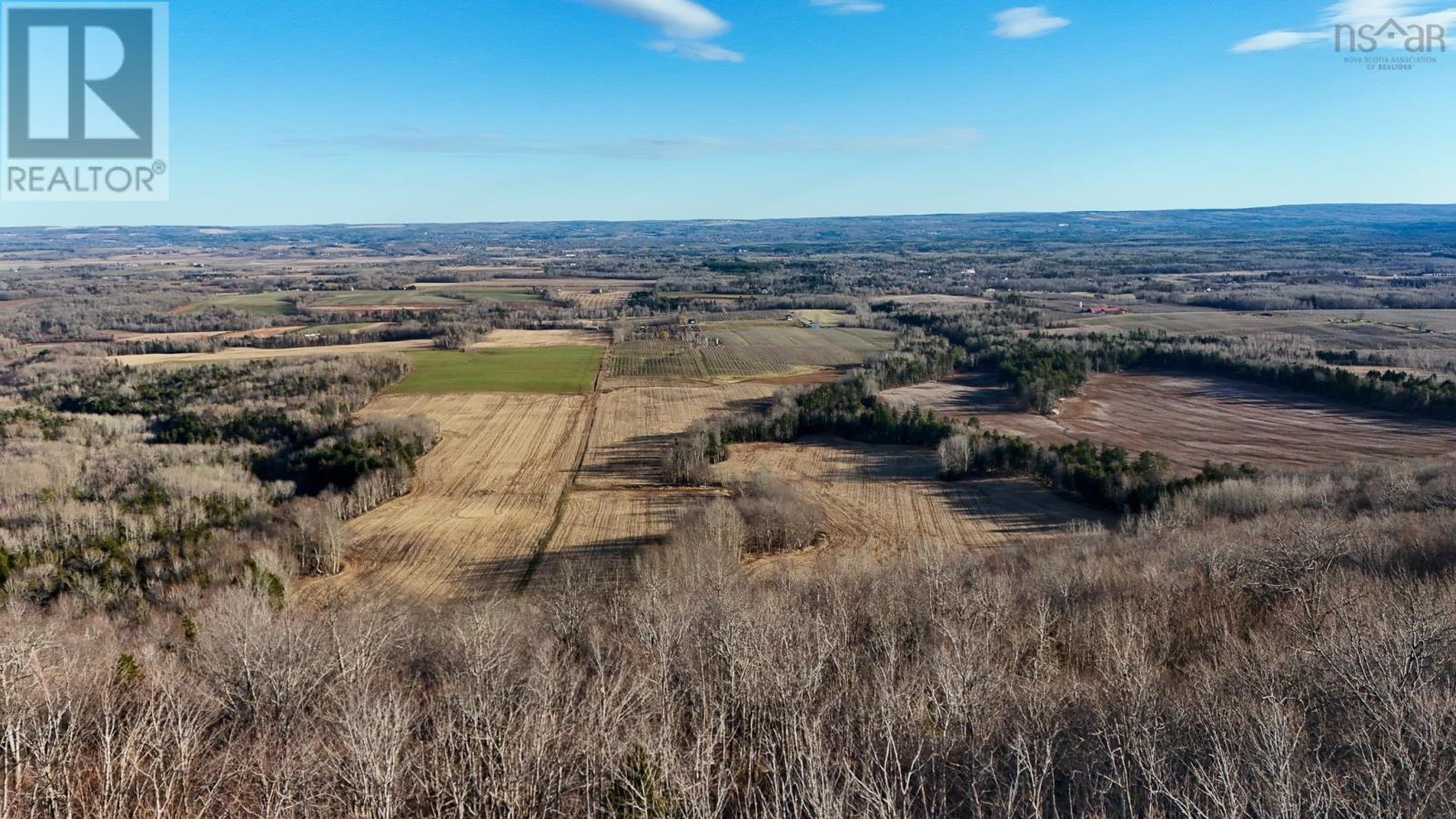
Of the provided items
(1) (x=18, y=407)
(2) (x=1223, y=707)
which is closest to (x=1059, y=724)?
(2) (x=1223, y=707)

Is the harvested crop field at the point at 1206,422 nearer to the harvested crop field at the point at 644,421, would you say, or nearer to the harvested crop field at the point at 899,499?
the harvested crop field at the point at 899,499

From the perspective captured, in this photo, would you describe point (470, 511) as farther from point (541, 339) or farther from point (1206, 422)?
point (541, 339)

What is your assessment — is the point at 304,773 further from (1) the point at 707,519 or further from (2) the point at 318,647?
(1) the point at 707,519

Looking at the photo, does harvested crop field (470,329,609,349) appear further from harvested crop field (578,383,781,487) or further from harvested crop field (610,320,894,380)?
harvested crop field (578,383,781,487)

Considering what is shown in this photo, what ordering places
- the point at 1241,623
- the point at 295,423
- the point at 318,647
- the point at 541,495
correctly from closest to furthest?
the point at 318,647
the point at 1241,623
the point at 541,495
the point at 295,423

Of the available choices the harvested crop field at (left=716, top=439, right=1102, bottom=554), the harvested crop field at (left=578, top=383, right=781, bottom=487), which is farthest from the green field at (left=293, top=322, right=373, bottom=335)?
the harvested crop field at (left=716, top=439, right=1102, bottom=554)

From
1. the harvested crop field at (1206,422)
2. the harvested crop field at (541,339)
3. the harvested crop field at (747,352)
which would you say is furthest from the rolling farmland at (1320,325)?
the harvested crop field at (541,339)
